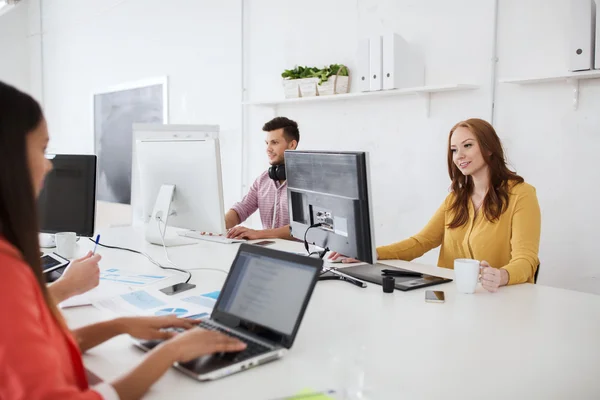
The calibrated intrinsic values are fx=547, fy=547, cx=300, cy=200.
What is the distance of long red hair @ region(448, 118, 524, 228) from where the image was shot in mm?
2100

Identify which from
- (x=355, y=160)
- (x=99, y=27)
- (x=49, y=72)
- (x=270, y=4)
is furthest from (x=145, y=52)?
(x=355, y=160)

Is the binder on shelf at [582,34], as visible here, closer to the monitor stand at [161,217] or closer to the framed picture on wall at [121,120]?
the monitor stand at [161,217]

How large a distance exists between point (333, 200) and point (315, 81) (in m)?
1.99

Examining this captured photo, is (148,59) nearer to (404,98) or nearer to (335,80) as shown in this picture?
(335,80)

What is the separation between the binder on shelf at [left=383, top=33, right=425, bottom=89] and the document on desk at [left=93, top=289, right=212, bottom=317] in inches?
78.6

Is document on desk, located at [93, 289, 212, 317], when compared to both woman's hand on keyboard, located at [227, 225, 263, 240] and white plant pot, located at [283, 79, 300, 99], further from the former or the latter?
white plant pot, located at [283, 79, 300, 99]

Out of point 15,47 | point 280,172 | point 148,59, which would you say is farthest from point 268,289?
point 15,47

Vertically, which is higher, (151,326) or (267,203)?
(267,203)

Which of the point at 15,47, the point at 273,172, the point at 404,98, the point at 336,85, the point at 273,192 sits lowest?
the point at 273,192

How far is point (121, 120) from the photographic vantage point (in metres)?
5.66

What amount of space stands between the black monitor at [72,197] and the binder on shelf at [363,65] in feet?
5.42

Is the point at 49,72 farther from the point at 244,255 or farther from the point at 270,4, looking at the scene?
the point at 244,255

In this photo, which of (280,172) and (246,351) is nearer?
(246,351)

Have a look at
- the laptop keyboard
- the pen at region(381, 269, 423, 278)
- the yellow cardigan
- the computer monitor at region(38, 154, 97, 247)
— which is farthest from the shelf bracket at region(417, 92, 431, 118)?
the laptop keyboard
